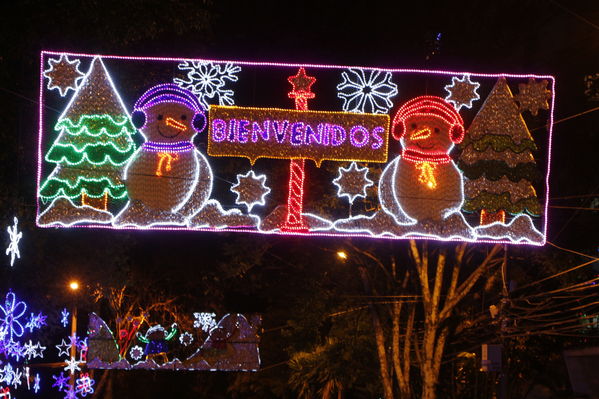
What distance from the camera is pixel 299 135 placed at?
48.5 feet

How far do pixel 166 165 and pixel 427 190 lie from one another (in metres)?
4.43

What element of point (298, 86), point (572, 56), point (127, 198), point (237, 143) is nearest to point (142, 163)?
point (127, 198)

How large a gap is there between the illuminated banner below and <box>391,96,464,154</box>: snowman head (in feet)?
1.75

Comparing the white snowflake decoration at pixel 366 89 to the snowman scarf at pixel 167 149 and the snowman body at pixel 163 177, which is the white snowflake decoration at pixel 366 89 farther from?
the snowman scarf at pixel 167 149

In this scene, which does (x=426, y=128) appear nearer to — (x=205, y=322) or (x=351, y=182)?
(x=351, y=182)

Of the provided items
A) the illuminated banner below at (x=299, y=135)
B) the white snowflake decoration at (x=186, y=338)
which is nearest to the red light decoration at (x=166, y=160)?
the illuminated banner below at (x=299, y=135)

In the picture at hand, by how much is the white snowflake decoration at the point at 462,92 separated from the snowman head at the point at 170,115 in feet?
13.8

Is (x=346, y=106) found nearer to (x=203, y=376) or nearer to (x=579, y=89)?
(x=579, y=89)

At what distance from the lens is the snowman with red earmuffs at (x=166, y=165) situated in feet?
48.8

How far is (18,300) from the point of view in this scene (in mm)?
17344

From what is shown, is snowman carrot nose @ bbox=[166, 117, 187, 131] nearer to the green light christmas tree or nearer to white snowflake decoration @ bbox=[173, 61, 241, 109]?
white snowflake decoration @ bbox=[173, 61, 241, 109]

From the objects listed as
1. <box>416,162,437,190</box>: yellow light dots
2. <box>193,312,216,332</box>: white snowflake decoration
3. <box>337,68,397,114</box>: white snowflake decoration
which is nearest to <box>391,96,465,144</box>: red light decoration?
<box>337,68,397,114</box>: white snowflake decoration

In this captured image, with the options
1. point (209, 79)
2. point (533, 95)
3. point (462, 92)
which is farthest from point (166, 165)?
point (533, 95)

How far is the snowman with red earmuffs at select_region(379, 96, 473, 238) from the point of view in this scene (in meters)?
15.0
